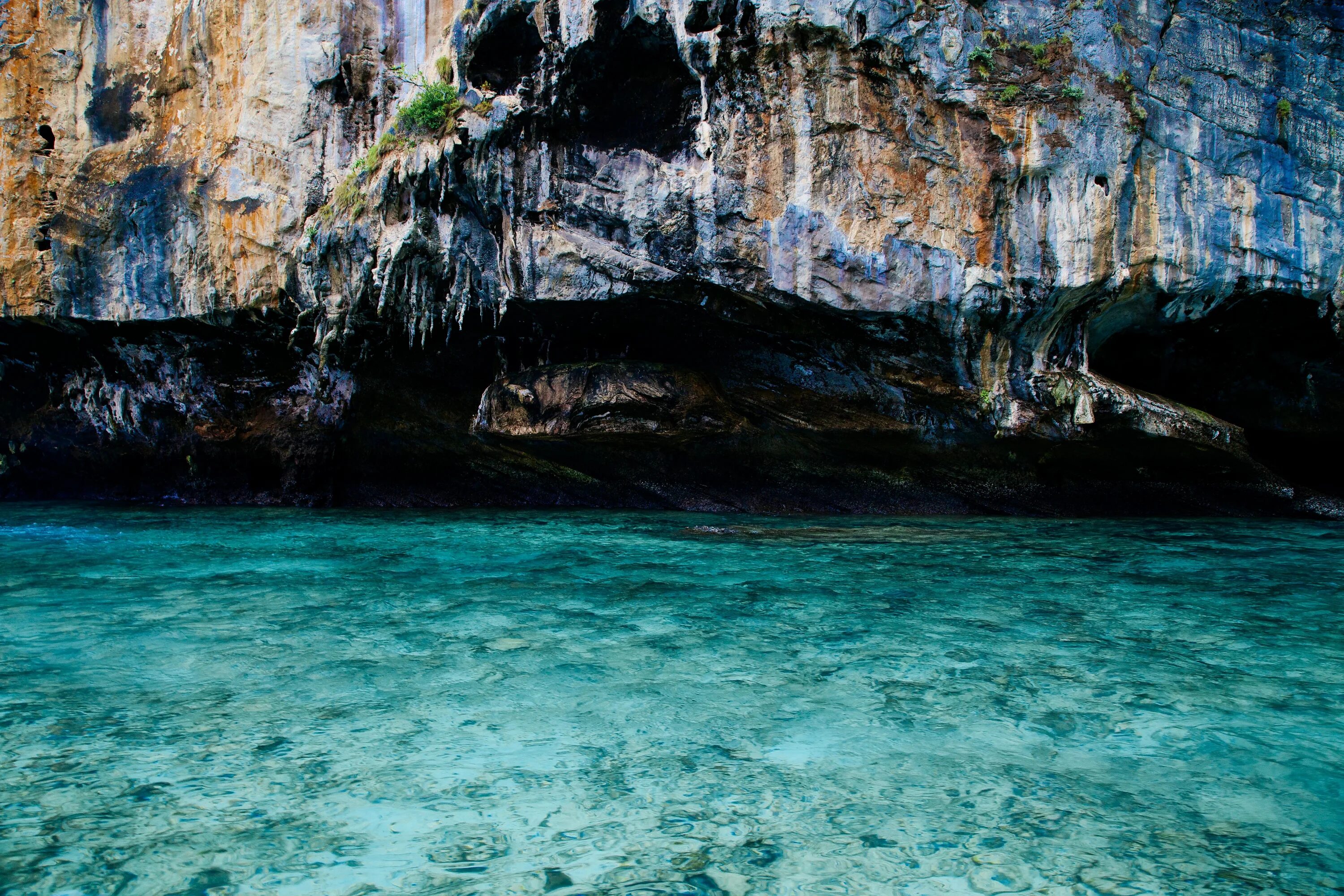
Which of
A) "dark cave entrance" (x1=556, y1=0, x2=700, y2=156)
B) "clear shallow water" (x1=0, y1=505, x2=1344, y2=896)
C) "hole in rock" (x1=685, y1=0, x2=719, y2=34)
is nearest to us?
"clear shallow water" (x1=0, y1=505, x2=1344, y2=896)

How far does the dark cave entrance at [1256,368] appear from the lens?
924cm

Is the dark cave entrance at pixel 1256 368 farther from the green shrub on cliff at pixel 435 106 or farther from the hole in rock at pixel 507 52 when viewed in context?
the green shrub on cliff at pixel 435 106

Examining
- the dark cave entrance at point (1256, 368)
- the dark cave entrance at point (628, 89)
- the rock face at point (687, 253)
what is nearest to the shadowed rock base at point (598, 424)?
the rock face at point (687, 253)

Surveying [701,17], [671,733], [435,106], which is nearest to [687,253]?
[701,17]

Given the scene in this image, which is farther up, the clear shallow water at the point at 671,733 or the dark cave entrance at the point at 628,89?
the dark cave entrance at the point at 628,89

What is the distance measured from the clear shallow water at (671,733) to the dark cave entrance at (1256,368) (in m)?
4.24

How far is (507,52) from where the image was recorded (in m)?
8.77

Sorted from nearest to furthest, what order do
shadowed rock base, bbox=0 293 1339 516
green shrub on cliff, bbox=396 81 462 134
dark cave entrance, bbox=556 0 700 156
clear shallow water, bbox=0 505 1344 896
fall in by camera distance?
clear shallow water, bbox=0 505 1344 896 → dark cave entrance, bbox=556 0 700 156 → green shrub on cliff, bbox=396 81 462 134 → shadowed rock base, bbox=0 293 1339 516

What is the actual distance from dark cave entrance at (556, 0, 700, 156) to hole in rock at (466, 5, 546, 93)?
1.70 ft

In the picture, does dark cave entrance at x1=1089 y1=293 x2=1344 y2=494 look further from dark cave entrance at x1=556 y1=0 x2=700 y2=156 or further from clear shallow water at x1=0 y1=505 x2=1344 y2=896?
dark cave entrance at x1=556 y1=0 x2=700 y2=156

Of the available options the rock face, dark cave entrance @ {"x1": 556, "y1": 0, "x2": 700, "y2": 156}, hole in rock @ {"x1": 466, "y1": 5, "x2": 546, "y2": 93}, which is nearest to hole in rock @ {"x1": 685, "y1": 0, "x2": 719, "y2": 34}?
the rock face

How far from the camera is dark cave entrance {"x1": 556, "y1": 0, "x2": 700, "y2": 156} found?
834cm

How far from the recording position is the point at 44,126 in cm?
1058

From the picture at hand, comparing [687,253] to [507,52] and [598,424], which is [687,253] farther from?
[507,52]
